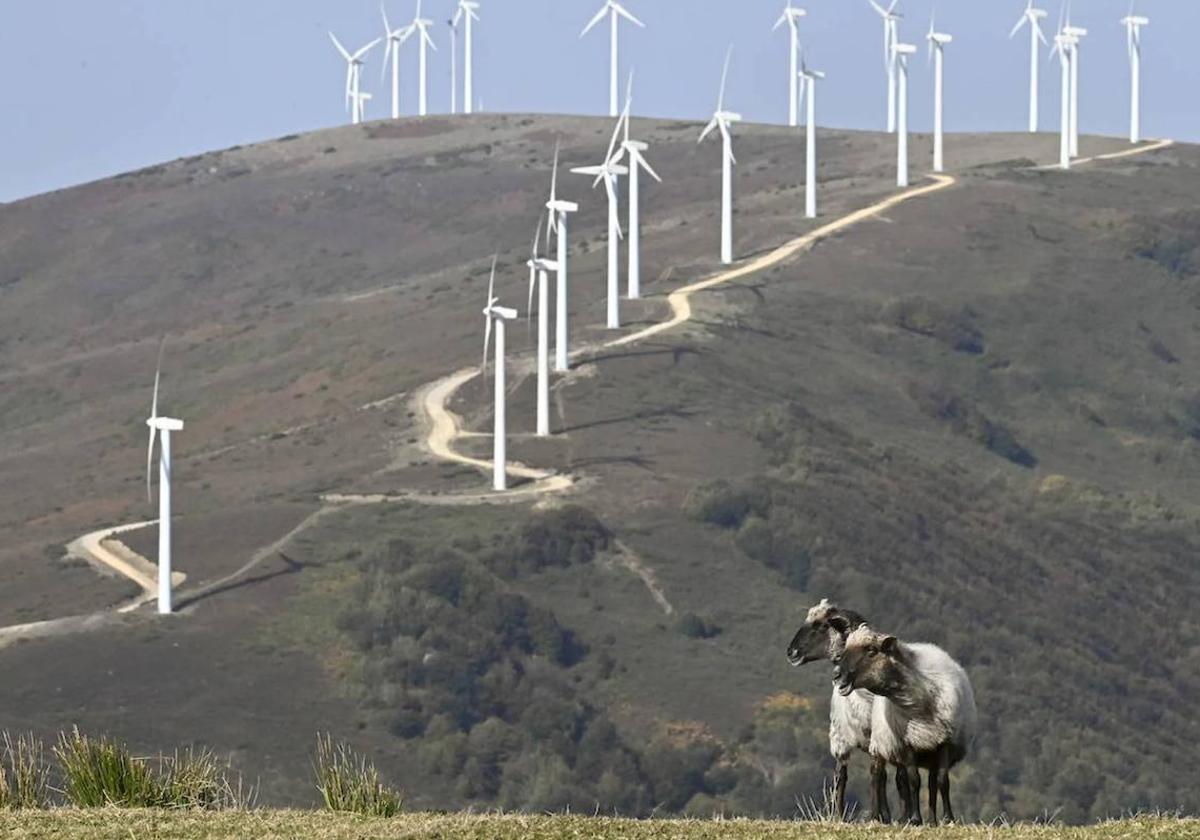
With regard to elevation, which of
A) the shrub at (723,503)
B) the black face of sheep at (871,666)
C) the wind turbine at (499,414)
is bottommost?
the shrub at (723,503)

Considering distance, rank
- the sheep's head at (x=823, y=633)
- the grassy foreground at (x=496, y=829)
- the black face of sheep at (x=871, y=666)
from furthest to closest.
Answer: the sheep's head at (x=823, y=633), the black face of sheep at (x=871, y=666), the grassy foreground at (x=496, y=829)

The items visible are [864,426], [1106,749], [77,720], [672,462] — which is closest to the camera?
[77,720]

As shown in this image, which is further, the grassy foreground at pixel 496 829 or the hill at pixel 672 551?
the hill at pixel 672 551

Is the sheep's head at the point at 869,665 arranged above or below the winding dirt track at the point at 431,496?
above

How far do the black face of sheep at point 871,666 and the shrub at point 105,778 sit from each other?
7533 mm

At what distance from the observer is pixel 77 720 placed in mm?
99062

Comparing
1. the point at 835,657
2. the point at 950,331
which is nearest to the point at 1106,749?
the point at 950,331

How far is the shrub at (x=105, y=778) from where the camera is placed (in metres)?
28.4

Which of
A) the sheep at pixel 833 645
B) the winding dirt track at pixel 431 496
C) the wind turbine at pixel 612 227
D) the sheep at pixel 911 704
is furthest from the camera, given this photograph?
the wind turbine at pixel 612 227

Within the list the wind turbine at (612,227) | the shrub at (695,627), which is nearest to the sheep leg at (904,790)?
the shrub at (695,627)

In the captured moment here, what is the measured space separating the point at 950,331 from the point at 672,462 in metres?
49.0

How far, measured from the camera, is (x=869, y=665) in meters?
28.9

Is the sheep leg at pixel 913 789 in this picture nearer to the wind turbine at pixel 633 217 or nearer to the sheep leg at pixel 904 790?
the sheep leg at pixel 904 790

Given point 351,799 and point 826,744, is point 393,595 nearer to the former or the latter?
point 826,744
